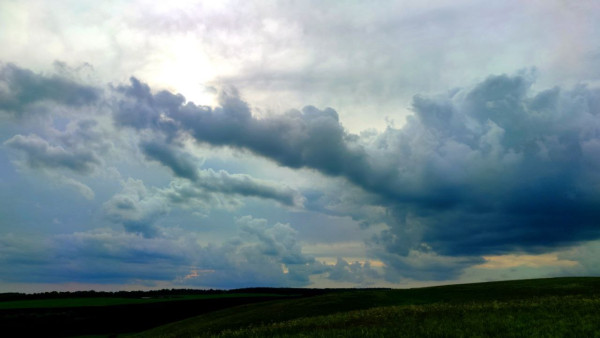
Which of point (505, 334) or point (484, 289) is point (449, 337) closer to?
point (505, 334)

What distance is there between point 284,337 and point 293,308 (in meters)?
31.3

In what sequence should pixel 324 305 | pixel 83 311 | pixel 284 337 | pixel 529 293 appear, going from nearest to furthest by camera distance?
pixel 284 337 < pixel 529 293 < pixel 324 305 < pixel 83 311

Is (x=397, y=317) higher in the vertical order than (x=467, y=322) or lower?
lower

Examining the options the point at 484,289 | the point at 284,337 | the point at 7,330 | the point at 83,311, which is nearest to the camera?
the point at 284,337

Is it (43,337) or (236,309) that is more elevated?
(236,309)

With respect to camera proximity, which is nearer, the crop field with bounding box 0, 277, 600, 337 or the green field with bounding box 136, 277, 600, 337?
the green field with bounding box 136, 277, 600, 337

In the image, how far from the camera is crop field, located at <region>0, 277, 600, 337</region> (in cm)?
2558

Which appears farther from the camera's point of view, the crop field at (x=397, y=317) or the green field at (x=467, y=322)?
the crop field at (x=397, y=317)

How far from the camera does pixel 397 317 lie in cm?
3428

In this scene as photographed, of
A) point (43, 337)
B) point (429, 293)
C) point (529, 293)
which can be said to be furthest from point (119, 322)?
point (529, 293)

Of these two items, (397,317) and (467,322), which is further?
(397,317)

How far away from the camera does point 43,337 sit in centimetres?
7950

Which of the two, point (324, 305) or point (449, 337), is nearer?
point (449, 337)

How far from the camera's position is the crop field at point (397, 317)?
83.9ft
